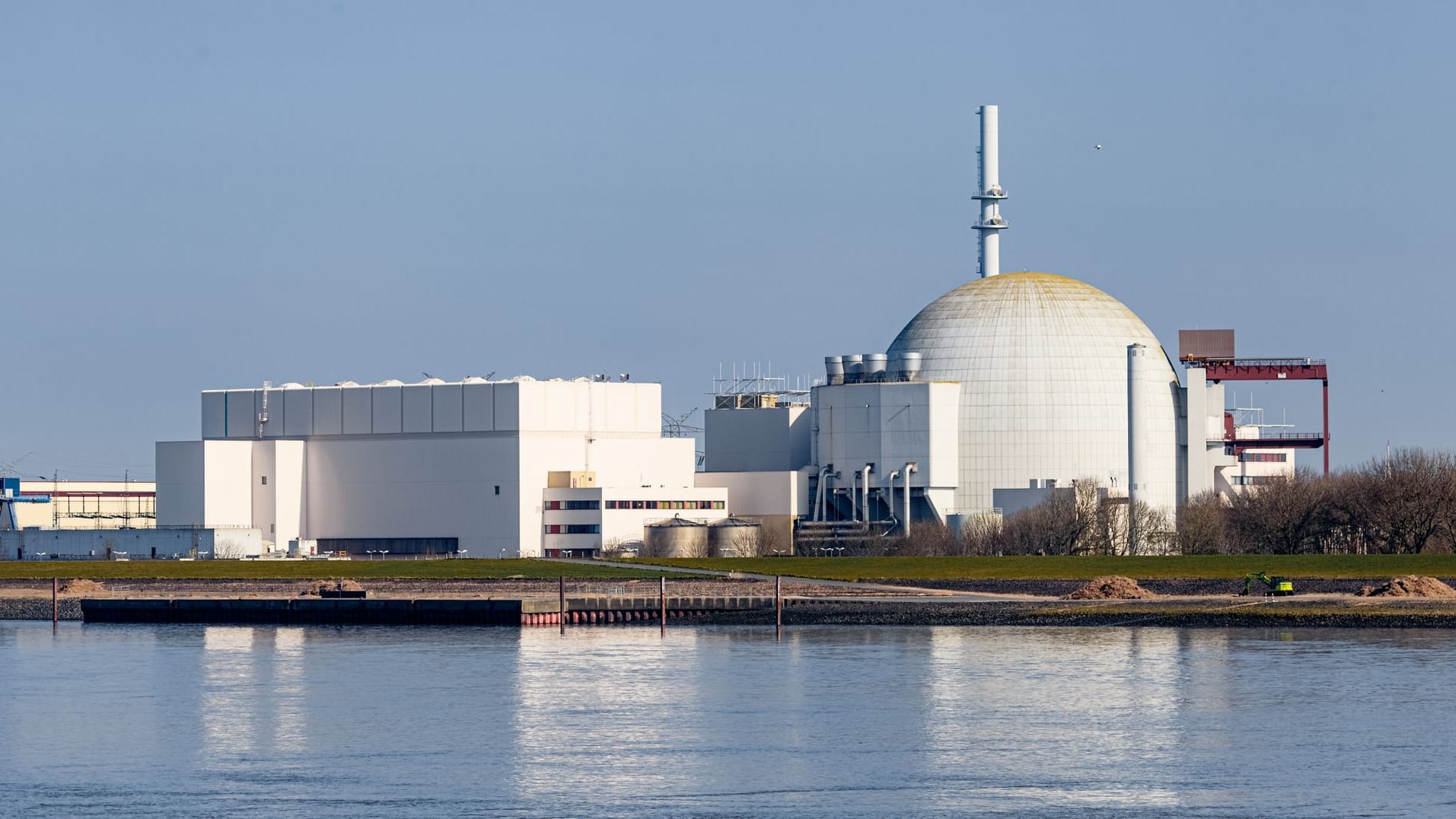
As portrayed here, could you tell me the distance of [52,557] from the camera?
11300 cm

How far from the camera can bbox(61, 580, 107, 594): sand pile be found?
89125mm

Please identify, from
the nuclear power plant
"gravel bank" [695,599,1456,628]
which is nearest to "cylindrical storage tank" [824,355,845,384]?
the nuclear power plant

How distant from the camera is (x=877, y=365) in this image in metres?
112

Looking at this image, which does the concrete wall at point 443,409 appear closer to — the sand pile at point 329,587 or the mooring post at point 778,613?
the sand pile at point 329,587

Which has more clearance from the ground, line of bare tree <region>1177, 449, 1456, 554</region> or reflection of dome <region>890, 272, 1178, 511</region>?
reflection of dome <region>890, 272, 1178, 511</region>

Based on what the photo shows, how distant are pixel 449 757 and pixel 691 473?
253 feet

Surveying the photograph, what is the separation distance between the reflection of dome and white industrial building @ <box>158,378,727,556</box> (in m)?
13.2

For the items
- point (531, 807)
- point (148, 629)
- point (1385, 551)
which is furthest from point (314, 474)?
point (531, 807)

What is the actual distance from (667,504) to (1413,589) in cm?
4703

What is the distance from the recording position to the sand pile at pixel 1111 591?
76.0 meters

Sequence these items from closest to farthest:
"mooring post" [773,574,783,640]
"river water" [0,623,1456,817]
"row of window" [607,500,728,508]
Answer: "river water" [0,623,1456,817] < "mooring post" [773,574,783,640] < "row of window" [607,500,728,508]

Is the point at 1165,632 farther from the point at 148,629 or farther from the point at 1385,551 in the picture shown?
the point at 148,629

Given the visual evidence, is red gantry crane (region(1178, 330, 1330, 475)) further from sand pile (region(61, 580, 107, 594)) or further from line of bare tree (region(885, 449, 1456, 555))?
sand pile (region(61, 580, 107, 594))

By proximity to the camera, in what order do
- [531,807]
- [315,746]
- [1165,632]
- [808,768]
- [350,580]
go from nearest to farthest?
[531,807]
[808,768]
[315,746]
[1165,632]
[350,580]
